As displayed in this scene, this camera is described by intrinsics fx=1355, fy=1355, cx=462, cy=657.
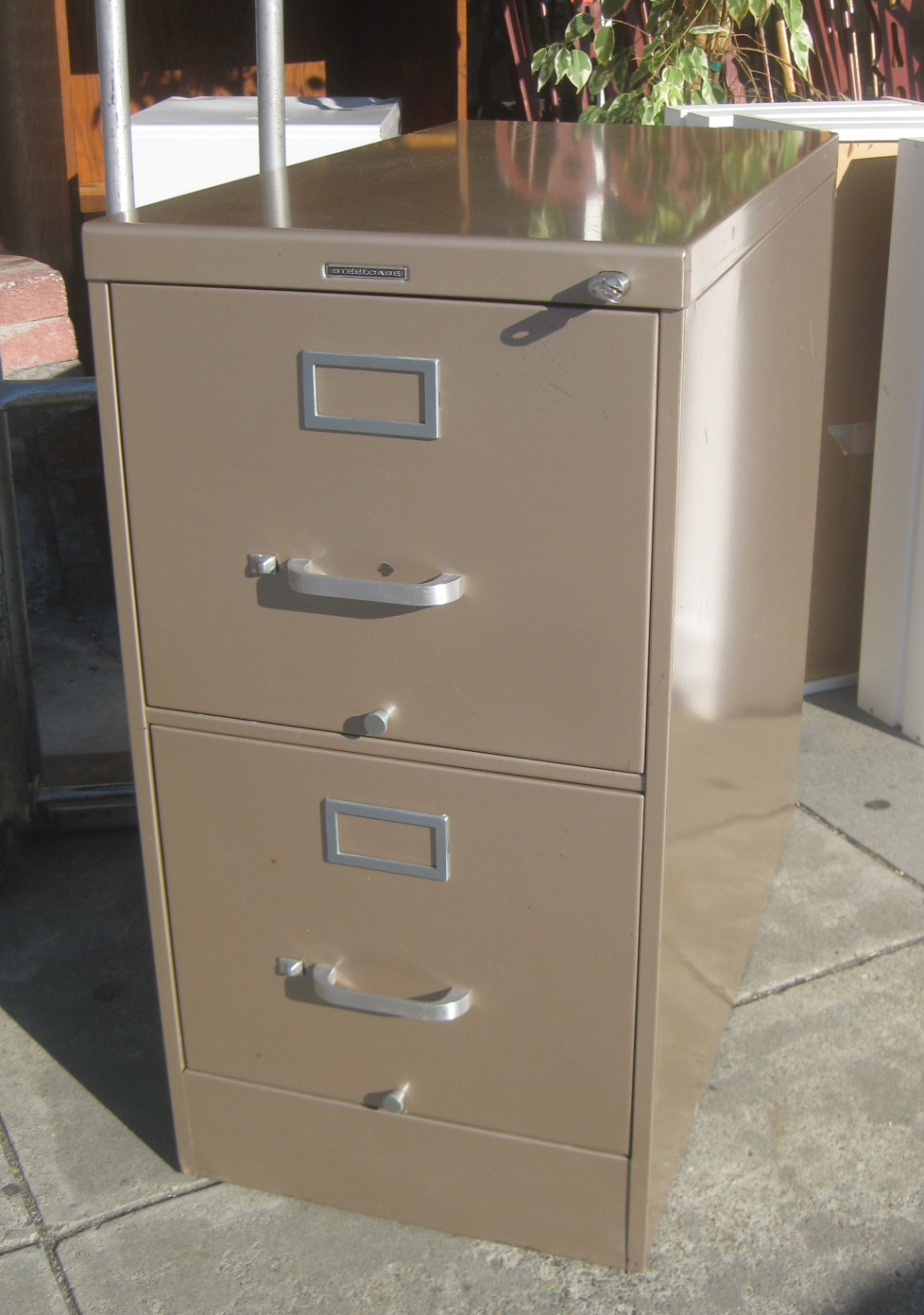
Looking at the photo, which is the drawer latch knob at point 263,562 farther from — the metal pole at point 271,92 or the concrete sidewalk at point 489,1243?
the concrete sidewalk at point 489,1243

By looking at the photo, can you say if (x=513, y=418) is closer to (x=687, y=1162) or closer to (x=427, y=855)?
(x=427, y=855)

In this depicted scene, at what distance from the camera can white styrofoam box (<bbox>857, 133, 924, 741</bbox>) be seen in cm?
273

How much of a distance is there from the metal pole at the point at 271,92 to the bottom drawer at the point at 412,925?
2.40 feet

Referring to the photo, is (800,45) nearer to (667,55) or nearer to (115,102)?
(667,55)

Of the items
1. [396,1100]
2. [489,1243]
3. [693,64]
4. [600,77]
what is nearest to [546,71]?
[600,77]

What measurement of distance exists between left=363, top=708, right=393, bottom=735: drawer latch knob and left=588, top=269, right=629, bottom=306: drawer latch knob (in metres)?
0.51

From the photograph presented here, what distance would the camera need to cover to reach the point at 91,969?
2.31 metres

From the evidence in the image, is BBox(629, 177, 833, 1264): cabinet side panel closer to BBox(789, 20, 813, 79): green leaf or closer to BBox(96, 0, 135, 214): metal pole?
BBox(96, 0, 135, 214): metal pole

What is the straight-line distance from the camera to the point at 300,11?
413cm

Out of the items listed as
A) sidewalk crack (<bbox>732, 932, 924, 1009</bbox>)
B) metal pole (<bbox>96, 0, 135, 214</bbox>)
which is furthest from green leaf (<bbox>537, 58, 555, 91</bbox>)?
sidewalk crack (<bbox>732, 932, 924, 1009</bbox>)

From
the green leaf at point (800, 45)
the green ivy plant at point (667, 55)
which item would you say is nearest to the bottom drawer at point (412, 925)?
the green ivy plant at point (667, 55)

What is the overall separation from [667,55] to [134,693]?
8.64 ft

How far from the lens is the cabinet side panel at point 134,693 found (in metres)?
1.44

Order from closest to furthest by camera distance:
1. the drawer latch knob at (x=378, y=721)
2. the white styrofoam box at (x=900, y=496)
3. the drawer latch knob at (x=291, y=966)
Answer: the drawer latch knob at (x=378, y=721) < the drawer latch knob at (x=291, y=966) < the white styrofoam box at (x=900, y=496)
